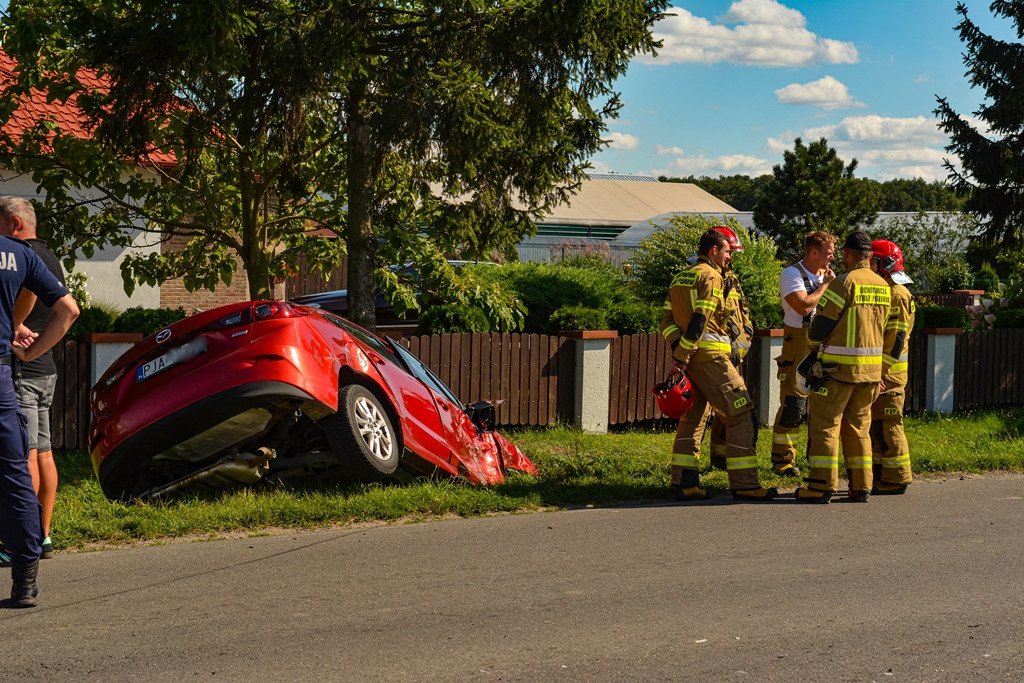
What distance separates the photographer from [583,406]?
11.3 meters

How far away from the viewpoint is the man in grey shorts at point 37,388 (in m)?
5.80

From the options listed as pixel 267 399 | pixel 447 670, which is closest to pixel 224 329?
pixel 267 399

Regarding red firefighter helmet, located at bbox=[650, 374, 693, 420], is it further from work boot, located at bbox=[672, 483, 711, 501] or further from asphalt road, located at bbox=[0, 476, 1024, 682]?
asphalt road, located at bbox=[0, 476, 1024, 682]

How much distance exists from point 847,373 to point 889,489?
1.12 metres

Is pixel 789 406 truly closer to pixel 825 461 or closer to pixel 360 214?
pixel 825 461

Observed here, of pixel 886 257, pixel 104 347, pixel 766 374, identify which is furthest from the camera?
pixel 766 374

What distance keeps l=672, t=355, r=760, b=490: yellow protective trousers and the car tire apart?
2.01m

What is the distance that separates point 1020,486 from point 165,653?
6849 millimetres

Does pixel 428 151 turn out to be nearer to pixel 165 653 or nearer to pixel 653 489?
pixel 653 489

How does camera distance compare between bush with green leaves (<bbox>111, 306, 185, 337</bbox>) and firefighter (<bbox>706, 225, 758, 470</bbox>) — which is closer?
firefighter (<bbox>706, 225, 758, 470</bbox>)

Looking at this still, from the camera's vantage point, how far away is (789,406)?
8742mm

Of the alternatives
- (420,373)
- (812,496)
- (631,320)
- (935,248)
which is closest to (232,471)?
(420,373)

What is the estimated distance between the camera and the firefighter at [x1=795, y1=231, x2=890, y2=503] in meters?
7.77

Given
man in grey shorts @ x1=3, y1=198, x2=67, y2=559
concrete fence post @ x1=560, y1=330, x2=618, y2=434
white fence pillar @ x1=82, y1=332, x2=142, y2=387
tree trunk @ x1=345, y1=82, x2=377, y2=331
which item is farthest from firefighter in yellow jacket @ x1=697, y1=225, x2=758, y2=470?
white fence pillar @ x1=82, y1=332, x2=142, y2=387
